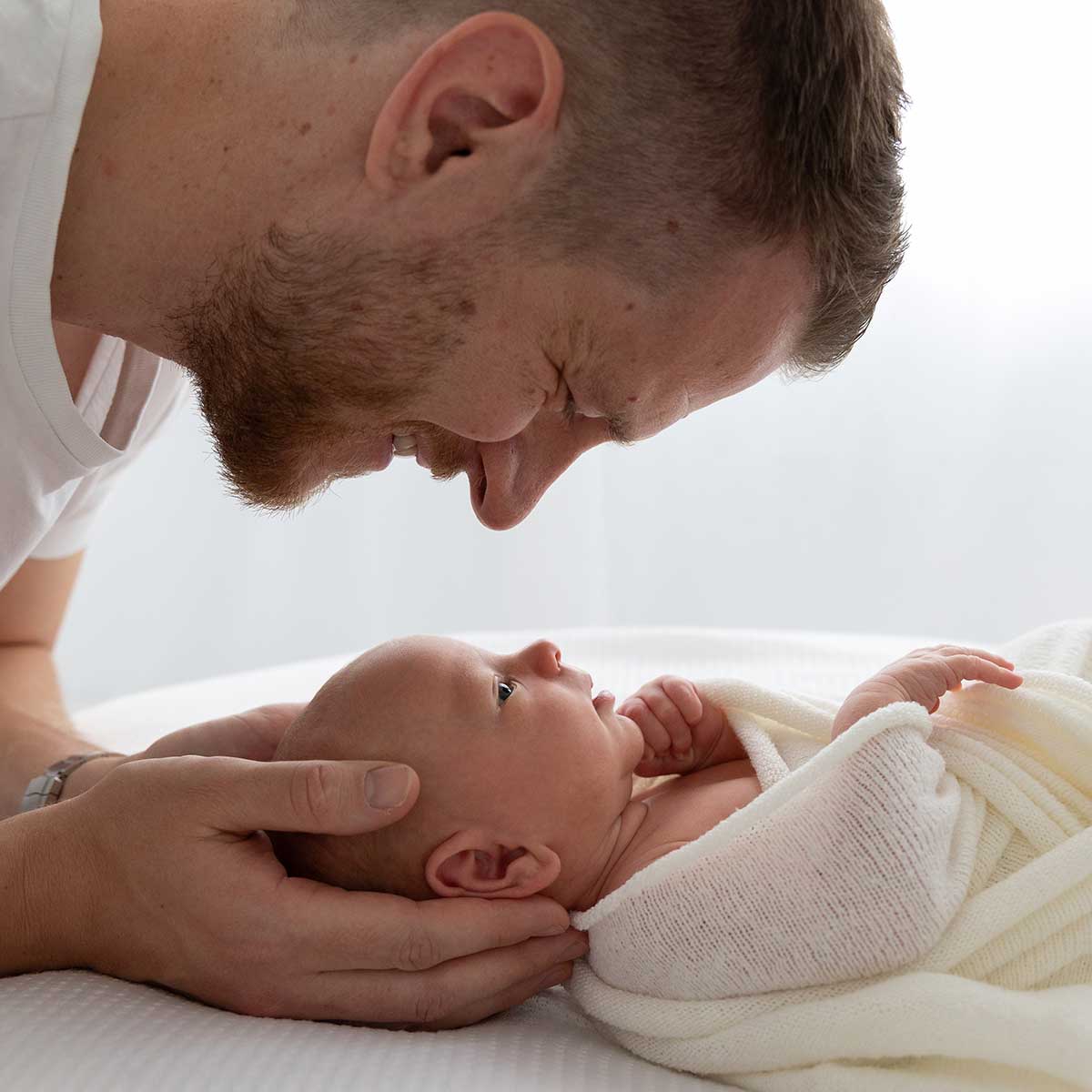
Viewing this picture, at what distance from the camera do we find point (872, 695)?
1.22m

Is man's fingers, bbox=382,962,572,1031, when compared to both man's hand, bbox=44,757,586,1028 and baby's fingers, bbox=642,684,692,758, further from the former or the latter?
baby's fingers, bbox=642,684,692,758

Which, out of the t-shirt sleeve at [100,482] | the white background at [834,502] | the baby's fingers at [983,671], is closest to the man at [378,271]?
the t-shirt sleeve at [100,482]

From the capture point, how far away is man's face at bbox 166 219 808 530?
1.27m

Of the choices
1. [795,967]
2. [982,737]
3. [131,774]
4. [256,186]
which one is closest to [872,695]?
[982,737]

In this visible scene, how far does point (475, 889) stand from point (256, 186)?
0.72 metres

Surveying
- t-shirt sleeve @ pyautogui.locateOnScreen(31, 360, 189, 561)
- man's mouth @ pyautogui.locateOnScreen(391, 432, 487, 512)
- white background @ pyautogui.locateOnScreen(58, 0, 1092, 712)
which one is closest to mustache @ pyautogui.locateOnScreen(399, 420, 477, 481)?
man's mouth @ pyautogui.locateOnScreen(391, 432, 487, 512)

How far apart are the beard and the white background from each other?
76 cm

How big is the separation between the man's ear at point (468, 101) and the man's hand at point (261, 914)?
57 cm

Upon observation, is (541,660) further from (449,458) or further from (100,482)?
(100,482)

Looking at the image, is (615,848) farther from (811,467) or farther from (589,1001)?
(811,467)

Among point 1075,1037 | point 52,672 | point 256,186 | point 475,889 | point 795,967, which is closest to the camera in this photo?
point 1075,1037

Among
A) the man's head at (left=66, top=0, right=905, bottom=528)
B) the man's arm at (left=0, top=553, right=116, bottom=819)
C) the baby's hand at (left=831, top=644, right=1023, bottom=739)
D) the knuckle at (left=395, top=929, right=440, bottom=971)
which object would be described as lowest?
the knuckle at (left=395, top=929, right=440, bottom=971)

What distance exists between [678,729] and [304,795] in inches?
18.0

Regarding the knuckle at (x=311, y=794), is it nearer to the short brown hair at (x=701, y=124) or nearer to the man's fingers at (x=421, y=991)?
the man's fingers at (x=421, y=991)
